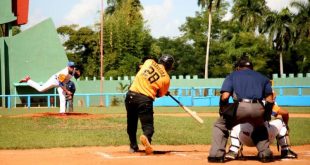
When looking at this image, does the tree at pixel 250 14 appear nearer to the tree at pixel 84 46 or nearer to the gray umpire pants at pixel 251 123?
the tree at pixel 84 46

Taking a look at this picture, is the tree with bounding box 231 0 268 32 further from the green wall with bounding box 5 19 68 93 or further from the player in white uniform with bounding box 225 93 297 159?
the player in white uniform with bounding box 225 93 297 159

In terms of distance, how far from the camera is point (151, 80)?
29.0 feet

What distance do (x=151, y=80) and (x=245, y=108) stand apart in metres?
1.91

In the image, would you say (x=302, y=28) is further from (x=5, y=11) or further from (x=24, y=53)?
(x=5, y=11)

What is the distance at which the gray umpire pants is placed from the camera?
7746 mm

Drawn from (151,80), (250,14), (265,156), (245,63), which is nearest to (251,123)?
(265,156)

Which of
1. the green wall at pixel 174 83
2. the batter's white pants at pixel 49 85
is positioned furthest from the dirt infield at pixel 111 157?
the green wall at pixel 174 83

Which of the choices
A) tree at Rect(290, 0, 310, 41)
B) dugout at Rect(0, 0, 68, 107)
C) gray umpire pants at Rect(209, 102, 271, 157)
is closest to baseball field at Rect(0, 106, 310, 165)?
gray umpire pants at Rect(209, 102, 271, 157)

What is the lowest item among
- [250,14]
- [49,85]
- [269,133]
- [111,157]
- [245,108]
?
[111,157]

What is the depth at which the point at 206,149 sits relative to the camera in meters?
10.5

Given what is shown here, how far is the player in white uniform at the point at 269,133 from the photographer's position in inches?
313

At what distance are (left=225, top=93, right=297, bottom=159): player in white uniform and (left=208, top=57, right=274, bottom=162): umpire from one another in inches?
3.8

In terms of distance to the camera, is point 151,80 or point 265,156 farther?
point 151,80

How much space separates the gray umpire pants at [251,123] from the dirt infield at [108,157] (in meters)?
0.24
